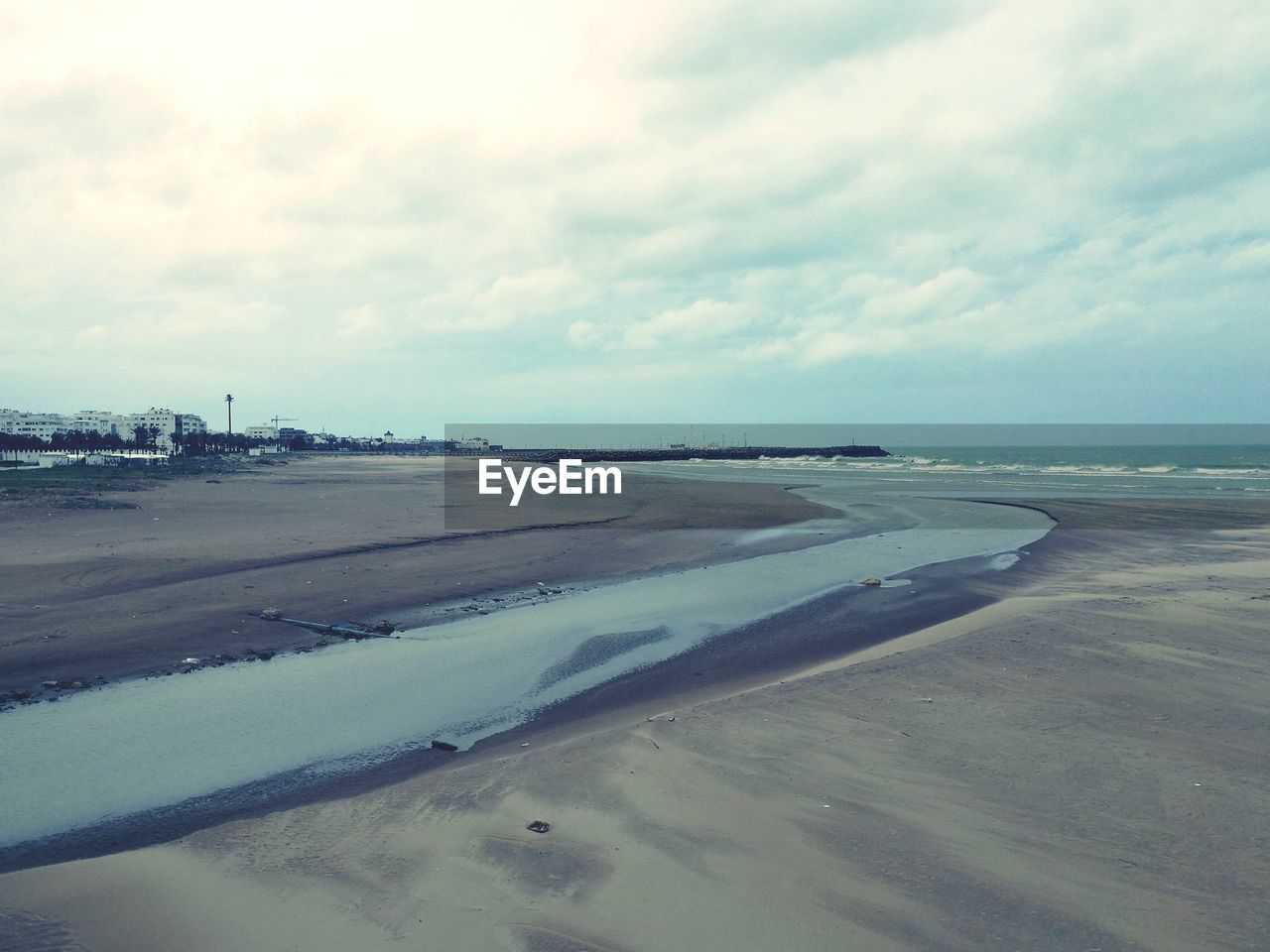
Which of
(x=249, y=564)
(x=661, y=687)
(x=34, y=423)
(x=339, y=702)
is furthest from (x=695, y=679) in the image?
(x=34, y=423)

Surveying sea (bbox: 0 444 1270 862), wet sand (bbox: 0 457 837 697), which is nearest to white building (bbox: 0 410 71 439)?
wet sand (bbox: 0 457 837 697)

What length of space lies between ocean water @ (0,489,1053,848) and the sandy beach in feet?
3.14

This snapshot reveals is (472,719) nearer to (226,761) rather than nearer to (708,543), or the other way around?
(226,761)

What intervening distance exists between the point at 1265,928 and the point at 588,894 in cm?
412

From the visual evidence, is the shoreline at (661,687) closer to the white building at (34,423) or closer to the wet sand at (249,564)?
the wet sand at (249,564)

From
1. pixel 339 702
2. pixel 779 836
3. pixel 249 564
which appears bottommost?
pixel 339 702

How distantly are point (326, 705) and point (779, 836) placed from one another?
240 inches

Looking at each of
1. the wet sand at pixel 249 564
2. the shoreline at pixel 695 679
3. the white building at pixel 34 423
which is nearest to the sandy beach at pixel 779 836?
the shoreline at pixel 695 679

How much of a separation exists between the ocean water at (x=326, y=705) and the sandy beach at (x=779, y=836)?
3.14ft

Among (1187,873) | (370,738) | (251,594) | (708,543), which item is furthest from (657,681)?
(708,543)

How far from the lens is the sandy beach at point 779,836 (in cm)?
465

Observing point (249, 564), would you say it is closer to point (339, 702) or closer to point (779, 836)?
point (339, 702)

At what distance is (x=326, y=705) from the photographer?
30.5ft

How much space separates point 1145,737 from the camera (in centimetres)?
743
